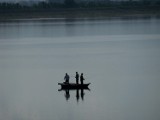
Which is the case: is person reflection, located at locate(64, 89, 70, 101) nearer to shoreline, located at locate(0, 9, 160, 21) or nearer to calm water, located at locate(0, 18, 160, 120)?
calm water, located at locate(0, 18, 160, 120)

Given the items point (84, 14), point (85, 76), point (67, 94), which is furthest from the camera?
point (84, 14)

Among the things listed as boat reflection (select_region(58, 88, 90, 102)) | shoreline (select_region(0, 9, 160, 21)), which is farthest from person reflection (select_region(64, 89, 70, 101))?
shoreline (select_region(0, 9, 160, 21))

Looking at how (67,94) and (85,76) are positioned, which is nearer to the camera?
(67,94)

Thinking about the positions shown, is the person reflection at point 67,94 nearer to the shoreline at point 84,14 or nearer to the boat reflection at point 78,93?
the boat reflection at point 78,93

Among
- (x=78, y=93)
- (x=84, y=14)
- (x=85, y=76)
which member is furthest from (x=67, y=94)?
(x=84, y=14)

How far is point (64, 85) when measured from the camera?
32.2 meters

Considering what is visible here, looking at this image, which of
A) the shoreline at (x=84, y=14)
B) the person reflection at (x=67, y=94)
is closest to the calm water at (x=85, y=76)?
the person reflection at (x=67, y=94)

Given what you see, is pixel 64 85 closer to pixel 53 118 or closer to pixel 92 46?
pixel 53 118

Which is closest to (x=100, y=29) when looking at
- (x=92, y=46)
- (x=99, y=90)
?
(x=92, y=46)

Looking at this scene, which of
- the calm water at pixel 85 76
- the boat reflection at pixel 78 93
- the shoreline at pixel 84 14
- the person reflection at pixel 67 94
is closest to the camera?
the calm water at pixel 85 76

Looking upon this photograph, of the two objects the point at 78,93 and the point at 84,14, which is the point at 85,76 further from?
the point at 84,14

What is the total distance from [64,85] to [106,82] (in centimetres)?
257

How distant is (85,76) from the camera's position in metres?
36.4

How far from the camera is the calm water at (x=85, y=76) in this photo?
26109mm
